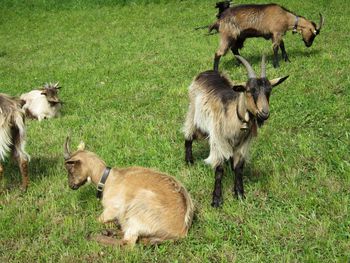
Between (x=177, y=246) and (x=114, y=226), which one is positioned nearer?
(x=177, y=246)

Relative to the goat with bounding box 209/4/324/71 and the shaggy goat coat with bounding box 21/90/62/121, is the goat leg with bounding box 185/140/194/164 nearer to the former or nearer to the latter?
the shaggy goat coat with bounding box 21/90/62/121

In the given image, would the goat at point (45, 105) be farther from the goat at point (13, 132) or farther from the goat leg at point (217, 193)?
the goat leg at point (217, 193)

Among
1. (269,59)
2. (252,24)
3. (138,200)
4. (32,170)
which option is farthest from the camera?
(269,59)

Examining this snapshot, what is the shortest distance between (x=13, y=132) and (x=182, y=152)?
2578 millimetres

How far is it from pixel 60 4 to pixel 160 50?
12050mm

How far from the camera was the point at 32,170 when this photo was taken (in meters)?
6.94

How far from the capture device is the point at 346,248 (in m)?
4.30

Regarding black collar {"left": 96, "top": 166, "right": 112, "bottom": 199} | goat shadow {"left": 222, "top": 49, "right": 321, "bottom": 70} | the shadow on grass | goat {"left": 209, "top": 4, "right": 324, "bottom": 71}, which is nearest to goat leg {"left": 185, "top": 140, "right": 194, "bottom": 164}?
the shadow on grass

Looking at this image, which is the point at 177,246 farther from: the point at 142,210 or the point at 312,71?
the point at 312,71

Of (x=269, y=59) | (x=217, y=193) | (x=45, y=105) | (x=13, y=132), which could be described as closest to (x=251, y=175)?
(x=217, y=193)

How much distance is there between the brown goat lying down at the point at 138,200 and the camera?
464cm

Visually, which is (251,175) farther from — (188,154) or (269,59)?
(269,59)

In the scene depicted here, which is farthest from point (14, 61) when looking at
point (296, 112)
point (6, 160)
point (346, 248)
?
point (346, 248)

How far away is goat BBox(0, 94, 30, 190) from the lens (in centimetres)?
599
